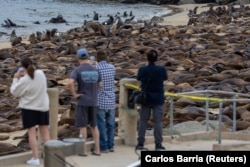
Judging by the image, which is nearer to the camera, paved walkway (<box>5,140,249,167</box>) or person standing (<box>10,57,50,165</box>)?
person standing (<box>10,57,50,165</box>)

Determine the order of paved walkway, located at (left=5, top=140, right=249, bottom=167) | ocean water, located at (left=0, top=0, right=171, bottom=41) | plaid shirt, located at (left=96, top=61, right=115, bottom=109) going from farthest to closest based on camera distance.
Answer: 1. ocean water, located at (left=0, top=0, right=171, bottom=41)
2. plaid shirt, located at (left=96, top=61, right=115, bottom=109)
3. paved walkway, located at (left=5, top=140, right=249, bottom=167)

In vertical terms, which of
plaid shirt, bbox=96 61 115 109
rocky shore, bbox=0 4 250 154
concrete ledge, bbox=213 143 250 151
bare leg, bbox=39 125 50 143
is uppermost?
plaid shirt, bbox=96 61 115 109

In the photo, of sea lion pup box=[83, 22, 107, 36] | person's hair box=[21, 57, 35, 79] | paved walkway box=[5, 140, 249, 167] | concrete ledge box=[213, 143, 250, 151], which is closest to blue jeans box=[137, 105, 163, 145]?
paved walkway box=[5, 140, 249, 167]

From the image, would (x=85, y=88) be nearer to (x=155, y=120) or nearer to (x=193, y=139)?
(x=155, y=120)

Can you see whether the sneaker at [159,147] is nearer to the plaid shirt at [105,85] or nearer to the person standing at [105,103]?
the person standing at [105,103]

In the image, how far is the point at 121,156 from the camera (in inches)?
394

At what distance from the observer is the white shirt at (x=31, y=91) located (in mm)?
9203

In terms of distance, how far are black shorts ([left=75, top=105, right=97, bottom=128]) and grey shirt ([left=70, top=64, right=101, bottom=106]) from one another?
0.09 meters

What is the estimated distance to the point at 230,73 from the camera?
20531 millimetres

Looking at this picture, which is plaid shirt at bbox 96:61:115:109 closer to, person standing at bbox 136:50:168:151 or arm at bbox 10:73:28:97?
person standing at bbox 136:50:168:151

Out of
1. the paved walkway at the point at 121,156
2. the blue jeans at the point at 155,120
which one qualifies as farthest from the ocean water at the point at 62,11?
the blue jeans at the point at 155,120

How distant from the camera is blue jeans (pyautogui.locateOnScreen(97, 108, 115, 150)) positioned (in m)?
10.2

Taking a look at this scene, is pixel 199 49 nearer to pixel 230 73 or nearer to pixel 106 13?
pixel 230 73

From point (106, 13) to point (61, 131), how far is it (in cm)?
6676
